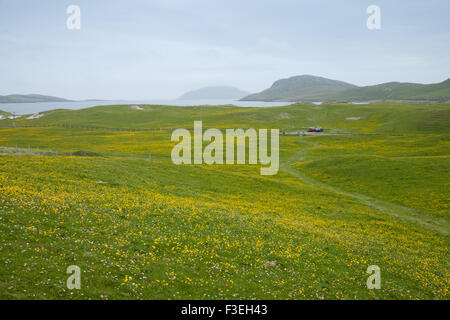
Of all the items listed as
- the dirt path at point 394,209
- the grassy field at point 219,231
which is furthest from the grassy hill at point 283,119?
the grassy field at point 219,231

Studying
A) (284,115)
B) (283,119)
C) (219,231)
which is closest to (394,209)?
(219,231)

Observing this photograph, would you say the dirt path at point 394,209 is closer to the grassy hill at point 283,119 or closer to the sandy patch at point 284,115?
the grassy hill at point 283,119

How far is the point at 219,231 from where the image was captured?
2405 centimetres

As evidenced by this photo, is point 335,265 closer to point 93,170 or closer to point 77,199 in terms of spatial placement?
point 77,199

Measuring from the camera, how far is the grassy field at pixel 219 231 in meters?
15.5

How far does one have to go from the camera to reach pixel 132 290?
1426 cm

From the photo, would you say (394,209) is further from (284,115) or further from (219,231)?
(284,115)

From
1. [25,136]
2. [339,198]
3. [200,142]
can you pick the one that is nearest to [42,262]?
[339,198]

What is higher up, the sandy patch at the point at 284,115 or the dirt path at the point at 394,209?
the sandy patch at the point at 284,115

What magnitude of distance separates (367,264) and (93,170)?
35.8 metres

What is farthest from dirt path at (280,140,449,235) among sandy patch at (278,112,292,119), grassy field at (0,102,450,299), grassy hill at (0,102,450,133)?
sandy patch at (278,112,292,119)

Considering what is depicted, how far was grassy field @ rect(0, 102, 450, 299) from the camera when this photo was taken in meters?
15.5

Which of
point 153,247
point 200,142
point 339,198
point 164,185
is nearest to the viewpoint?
point 153,247

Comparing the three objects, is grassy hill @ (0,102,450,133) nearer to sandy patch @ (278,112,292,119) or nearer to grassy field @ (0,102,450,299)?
sandy patch @ (278,112,292,119)
